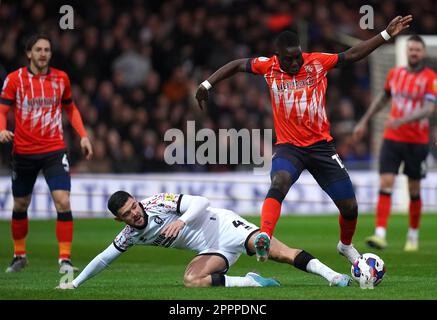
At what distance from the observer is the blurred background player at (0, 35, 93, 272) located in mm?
11711

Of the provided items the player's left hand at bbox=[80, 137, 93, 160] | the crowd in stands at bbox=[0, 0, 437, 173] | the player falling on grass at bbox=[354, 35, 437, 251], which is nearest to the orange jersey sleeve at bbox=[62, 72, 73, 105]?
the player's left hand at bbox=[80, 137, 93, 160]

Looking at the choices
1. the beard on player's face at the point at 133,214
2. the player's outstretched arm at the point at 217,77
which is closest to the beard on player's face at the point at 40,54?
the player's outstretched arm at the point at 217,77

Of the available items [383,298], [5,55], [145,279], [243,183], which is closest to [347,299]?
[383,298]

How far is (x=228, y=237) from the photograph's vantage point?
9820mm

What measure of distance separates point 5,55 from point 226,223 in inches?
504

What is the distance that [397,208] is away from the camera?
21.8m

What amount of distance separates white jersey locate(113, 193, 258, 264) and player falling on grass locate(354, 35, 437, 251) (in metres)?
4.58

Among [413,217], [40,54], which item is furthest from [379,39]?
[413,217]

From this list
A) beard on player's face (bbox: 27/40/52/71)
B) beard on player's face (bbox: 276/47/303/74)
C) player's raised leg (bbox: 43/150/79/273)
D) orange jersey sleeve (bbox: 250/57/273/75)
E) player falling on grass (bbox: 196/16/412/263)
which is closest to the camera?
beard on player's face (bbox: 276/47/303/74)

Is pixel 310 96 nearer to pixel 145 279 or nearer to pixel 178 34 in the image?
pixel 145 279

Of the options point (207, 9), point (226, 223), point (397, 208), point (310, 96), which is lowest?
point (397, 208)

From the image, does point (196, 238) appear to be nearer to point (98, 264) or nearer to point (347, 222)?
point (98, 264)

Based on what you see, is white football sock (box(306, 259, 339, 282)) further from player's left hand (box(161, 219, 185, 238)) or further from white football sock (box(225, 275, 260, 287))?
player's left hand (box(161, 219, 185, 238))

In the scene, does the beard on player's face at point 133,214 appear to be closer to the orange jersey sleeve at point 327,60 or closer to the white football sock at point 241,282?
the white football sock at point 241,282
